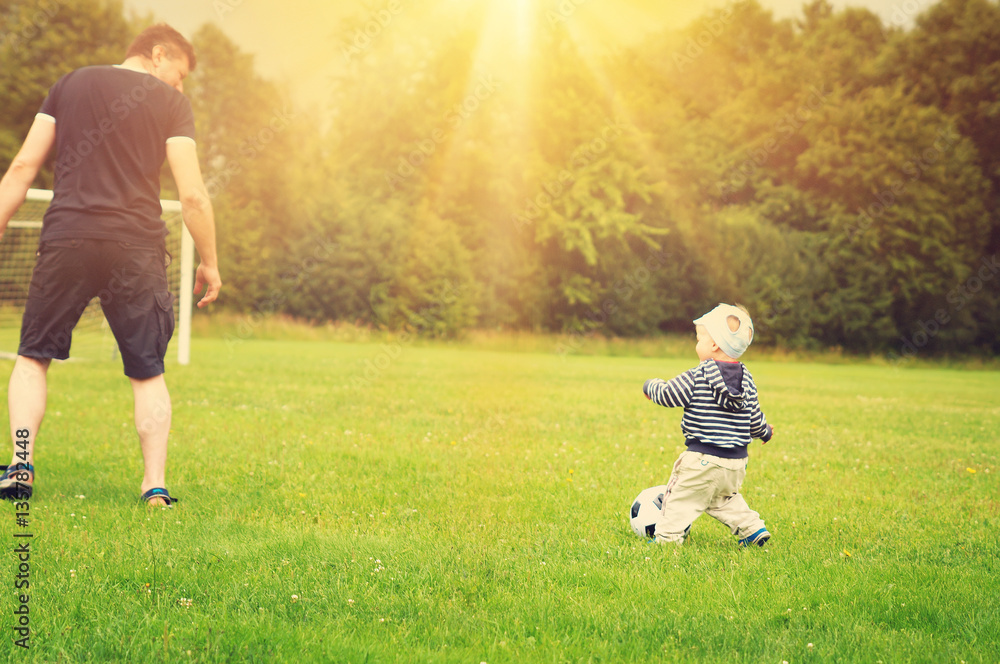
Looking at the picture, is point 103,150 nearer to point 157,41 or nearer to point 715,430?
point 157,41

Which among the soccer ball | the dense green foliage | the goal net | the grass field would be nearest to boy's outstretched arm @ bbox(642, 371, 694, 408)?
the soccer ball

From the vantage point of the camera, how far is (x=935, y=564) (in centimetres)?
396

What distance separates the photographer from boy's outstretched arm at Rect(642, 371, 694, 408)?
160 inches

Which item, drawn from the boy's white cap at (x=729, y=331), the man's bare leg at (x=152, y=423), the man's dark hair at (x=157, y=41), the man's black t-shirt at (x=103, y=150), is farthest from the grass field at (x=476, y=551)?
the man's dark hair at (x=157, y=41)

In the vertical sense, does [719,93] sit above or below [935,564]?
above

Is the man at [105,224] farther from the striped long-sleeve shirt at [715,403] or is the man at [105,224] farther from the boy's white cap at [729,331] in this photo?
the boy's white cap at [729,331]

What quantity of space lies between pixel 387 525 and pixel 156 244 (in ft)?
6.72

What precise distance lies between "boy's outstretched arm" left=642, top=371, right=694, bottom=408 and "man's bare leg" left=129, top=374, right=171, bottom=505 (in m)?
2.68

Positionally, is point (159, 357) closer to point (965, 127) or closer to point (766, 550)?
point (766, 550)

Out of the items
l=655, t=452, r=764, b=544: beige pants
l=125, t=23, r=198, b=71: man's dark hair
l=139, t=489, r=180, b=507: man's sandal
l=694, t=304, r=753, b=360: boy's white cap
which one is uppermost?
l=125, t=23, r=198, b=71: man's dark hair

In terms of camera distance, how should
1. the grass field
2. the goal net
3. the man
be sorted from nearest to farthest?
the grass field
the man
the goal net

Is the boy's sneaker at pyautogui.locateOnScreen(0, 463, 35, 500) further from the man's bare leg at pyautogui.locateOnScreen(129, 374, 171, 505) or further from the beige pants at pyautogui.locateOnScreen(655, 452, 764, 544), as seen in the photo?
the beige pants at pyautogui.locateOnScreen(655, 452, 764, 544)

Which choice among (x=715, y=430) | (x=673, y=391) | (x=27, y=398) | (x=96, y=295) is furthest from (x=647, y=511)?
(x=27, y=398)

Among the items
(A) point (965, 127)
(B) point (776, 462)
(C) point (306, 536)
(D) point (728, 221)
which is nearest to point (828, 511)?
(B) point (776, 462)
